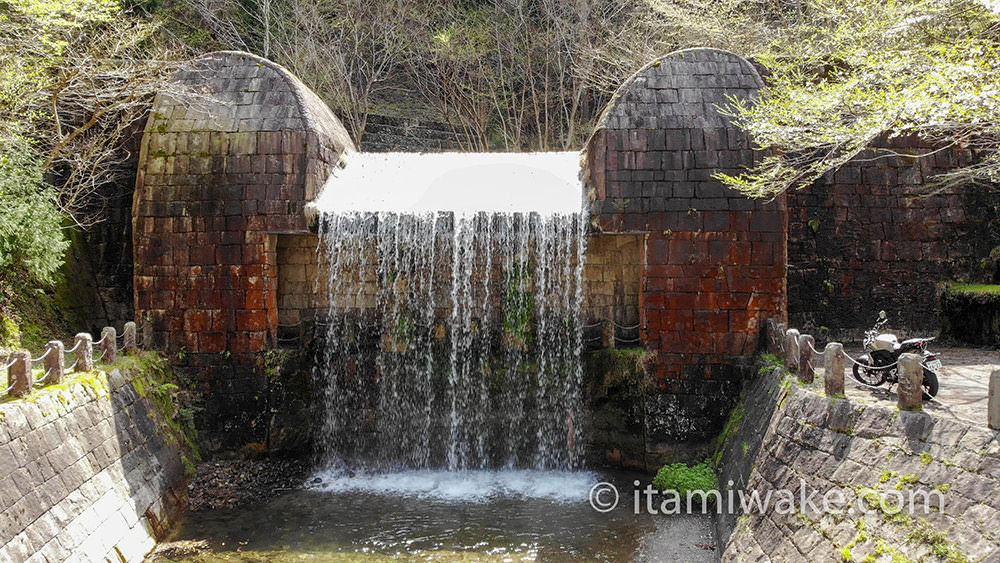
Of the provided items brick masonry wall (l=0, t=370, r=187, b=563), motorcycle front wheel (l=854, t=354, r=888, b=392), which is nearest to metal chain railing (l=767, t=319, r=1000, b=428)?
motorcycle front wheel (l=854, t=354, r=888, b=392)

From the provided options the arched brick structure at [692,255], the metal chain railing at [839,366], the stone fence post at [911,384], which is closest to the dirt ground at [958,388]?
the metal chain railing at [839,366]

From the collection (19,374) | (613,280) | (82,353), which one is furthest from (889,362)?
(82,353)

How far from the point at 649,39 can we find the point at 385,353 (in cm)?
1184

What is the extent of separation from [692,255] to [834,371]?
10.9 feet

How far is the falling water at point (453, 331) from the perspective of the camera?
966cm

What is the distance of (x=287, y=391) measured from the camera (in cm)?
984

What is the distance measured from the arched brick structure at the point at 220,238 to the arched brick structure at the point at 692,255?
466 cm

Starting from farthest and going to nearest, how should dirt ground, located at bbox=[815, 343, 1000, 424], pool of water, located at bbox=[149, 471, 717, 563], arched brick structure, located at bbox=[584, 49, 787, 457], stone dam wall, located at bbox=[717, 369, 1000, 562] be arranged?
1. arched brick structure, located at bbox=[584, 49, 787, 457]
2. pool of water, located at bbox=[149, 471, 717, 563]
3. dirt ground, located at bbox=[815, 343, 1000, 424]
4. stone dam wall, located at bbox=[717, 369, 1000, 562]

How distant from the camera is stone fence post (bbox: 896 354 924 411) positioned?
5.13m

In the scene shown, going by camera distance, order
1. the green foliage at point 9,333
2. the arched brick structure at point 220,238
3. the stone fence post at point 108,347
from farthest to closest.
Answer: the arched brick structure at point 220,238, the green foliage at point 9,333, the stone fence post at point 108,347

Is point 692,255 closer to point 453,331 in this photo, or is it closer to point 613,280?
point 613,280

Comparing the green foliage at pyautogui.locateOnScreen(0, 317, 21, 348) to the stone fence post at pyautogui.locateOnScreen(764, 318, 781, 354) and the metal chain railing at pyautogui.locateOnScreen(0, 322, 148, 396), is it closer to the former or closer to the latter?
the metal chain railing at pyautogui.locateOnScreen(0, 322, 148, 396)

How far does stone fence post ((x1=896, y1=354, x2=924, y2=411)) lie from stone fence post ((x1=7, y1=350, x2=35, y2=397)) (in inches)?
298

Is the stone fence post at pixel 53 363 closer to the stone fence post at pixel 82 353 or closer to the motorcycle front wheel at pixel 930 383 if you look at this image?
the stone fence post at pixel 82 353
